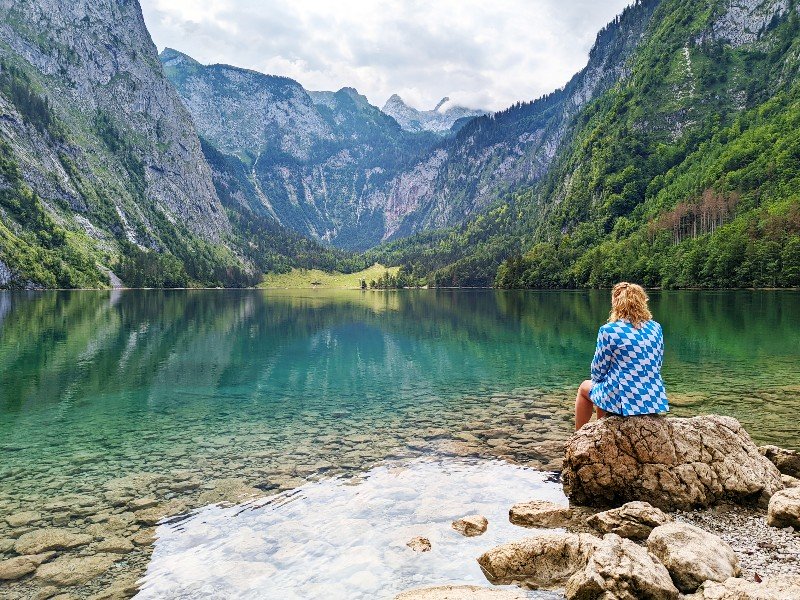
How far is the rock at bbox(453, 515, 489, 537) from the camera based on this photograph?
468 inches

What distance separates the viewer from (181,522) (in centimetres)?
1283

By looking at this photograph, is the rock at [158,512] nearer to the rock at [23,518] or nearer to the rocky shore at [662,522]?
the rock at [23,518]

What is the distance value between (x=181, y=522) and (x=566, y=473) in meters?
10.0

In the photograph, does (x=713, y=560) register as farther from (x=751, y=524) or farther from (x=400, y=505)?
(x=400, y=505)

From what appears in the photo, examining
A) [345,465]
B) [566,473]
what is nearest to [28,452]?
[345,465]

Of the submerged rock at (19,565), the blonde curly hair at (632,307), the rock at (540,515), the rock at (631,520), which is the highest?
the blonde curly hair at (632,307)

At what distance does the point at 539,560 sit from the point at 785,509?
5.37m

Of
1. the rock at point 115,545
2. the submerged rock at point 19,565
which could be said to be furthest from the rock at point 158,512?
the submerged rock at point 19,565

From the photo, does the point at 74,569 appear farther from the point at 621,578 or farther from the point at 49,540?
the point at 621,578

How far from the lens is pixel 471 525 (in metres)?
12.0

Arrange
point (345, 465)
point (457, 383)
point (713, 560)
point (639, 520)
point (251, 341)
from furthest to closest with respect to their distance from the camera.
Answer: point (251, 341), point (457, 383), point (345, 465), point (639, 520), point (713, 560)

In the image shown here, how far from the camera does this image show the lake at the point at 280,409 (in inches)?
599

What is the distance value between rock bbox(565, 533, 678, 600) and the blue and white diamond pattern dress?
4.52m

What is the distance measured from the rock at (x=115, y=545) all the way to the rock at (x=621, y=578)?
9340mm
